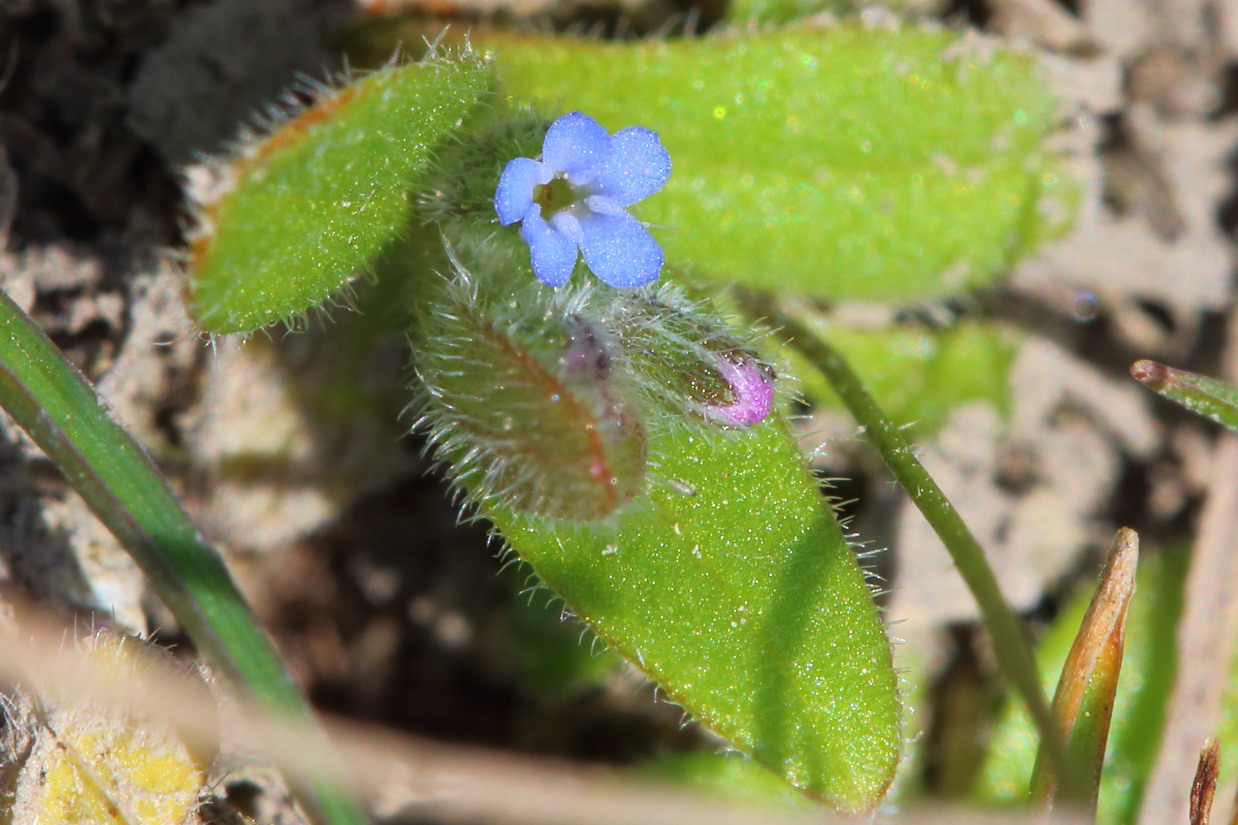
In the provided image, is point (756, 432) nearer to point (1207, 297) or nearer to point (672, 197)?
point (672, 197)

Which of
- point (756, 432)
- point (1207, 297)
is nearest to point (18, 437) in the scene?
point (756, 432)

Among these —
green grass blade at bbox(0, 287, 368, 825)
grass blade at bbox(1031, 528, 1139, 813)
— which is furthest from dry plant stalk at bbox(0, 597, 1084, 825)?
grass blade at bbox(1031, 528, 1139, 813)

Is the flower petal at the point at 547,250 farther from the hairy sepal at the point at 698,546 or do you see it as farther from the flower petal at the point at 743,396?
the flower petal at the point at 743,396

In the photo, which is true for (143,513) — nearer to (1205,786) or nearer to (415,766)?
(415,766)

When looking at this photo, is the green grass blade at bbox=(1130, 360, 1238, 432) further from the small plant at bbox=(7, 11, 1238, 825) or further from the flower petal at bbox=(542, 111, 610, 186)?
the flower petal at bbox=(542, 111, 610, 186)

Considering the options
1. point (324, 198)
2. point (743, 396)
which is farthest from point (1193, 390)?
point (324, 198)

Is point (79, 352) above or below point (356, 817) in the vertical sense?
above

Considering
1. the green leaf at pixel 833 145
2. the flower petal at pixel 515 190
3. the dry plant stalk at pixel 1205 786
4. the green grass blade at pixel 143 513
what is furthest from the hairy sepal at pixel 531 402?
the dry plant stalk at pixel 1205 786
